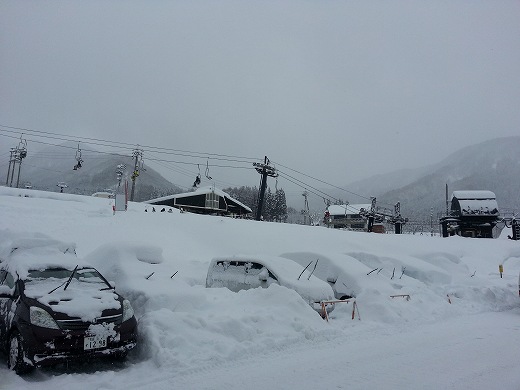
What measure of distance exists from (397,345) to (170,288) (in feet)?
14.5

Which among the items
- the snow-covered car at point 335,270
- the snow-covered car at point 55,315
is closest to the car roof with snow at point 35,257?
the snow-covered car at point 55,315

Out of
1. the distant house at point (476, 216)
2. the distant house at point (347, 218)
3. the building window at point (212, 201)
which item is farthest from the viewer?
the distant house at point (347, 218)

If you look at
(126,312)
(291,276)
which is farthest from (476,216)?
(126,312)

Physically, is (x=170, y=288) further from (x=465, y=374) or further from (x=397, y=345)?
(x=465, y=374)

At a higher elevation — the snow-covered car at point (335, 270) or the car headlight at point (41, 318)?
the snow-covered car at point (335, 270)

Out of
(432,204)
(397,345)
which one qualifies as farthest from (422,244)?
(432,204)

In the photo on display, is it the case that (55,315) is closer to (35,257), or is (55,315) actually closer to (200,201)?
(35,257)

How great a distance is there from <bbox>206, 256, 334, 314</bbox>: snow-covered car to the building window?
1678 inches

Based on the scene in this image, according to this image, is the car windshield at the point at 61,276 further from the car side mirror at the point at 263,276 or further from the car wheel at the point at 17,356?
the car side mirror at the point at 263,276

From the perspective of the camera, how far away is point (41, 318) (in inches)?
197

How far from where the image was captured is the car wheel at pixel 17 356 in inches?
192

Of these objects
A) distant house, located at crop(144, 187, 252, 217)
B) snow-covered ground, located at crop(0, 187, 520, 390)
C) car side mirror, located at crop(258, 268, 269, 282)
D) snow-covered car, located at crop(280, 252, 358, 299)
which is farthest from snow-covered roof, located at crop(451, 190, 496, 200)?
car side mirror, located at crop(258, 268, 269, 282)

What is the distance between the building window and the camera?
52519 mm

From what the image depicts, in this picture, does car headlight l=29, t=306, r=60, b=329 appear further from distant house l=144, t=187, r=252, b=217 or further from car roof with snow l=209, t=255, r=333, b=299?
distant house l=144, t=187, r=252, b=217
